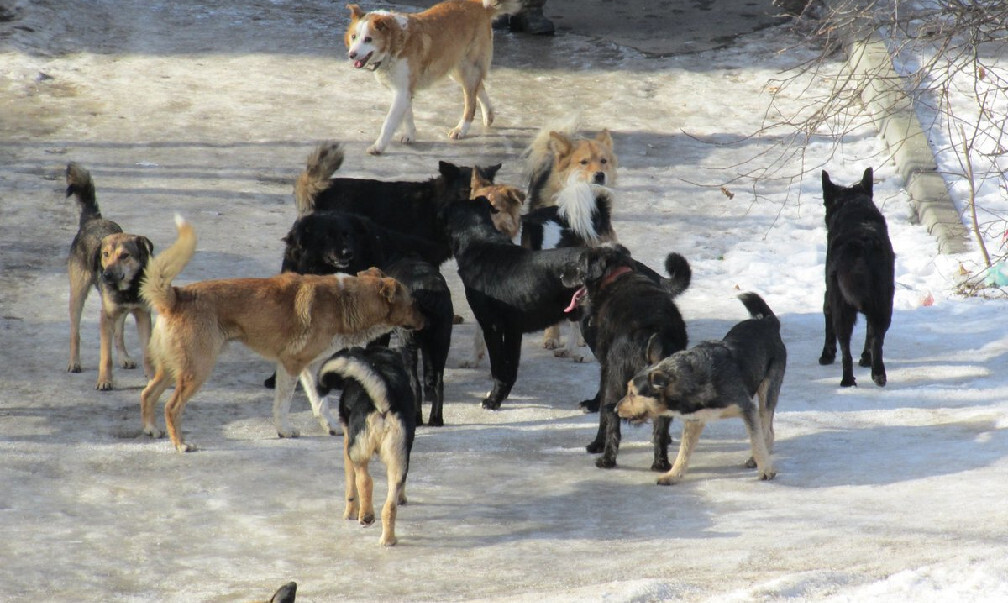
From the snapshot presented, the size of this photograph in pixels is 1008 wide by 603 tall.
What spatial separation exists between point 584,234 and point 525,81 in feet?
22.1

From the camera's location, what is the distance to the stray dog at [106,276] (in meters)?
7.61

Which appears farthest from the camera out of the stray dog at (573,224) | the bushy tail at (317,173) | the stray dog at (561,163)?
the stray dog at (561,163)

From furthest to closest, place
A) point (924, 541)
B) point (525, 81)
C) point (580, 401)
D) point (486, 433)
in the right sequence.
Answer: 1. point (525, 81)
2. point (580, 401)
3. point (486, 433)
4. point (924, 541)

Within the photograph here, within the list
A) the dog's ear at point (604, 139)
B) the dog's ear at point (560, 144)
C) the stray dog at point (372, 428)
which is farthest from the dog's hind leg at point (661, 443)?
the dog's ear at point (604, 139)

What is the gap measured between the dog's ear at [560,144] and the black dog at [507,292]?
2422 millimetres

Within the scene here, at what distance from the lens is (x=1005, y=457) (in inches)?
255

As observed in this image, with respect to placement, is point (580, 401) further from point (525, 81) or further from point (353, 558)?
point (525, 81)

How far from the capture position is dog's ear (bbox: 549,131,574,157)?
1047 centimetres

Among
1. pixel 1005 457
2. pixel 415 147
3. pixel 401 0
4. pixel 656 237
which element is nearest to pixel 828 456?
pixel 1005 457

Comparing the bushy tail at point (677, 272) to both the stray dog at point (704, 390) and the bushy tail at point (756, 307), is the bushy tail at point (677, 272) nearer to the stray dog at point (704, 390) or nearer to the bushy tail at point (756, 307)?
the bushy tail at point (756, 307)

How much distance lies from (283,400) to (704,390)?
2.57 metres

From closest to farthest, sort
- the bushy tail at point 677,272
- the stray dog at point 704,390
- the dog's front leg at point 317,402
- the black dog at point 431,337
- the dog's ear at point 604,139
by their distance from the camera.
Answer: the stray dog at point 704,390 → the dog's front leg at point 317,402 → the black dog at point 431,337 → the bushy tail at point 677,272 → the dog's ear at point 604,139

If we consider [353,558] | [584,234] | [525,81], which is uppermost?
[525,81]

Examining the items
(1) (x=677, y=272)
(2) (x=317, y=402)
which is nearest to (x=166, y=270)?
(2) (x=317, y=402)
